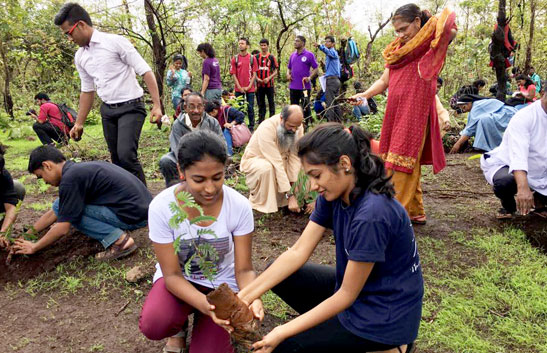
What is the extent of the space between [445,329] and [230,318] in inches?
49.1

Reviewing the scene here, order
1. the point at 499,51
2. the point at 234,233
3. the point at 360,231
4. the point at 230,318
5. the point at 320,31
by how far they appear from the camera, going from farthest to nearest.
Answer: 1. the point at 320,31
2. the point at 499,51
3. the point at 234,233
4. the point at 230,318
5. the point at 360,231

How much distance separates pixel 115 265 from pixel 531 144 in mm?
3319

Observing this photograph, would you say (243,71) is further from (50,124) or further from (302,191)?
(302,191)

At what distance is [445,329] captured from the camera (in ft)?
6.98

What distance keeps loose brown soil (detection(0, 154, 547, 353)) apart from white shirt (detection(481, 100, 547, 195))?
1.50 ft

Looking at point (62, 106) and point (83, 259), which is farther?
point (62, 106)

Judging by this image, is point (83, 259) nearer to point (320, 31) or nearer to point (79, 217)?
point (79, 217)

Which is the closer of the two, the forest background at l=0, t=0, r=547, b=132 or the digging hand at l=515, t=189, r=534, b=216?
the digging hand at l=515, t=189, r=534, b=216

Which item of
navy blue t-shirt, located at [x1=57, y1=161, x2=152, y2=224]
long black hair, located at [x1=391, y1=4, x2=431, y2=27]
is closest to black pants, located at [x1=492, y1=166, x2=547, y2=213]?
long black hair, located at [x1=391, y1=4, x2=431, y2=27]

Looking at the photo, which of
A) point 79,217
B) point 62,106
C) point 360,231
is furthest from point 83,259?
point 62,106

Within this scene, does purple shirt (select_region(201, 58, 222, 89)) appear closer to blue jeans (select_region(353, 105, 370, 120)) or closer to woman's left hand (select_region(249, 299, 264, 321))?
blue jeans (select_region(353, 105, 370, 120))

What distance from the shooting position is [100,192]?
2949 millimetres

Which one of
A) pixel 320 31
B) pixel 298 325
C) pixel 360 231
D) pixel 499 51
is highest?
pixel 320 31

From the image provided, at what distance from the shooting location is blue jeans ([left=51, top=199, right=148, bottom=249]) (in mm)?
2951
